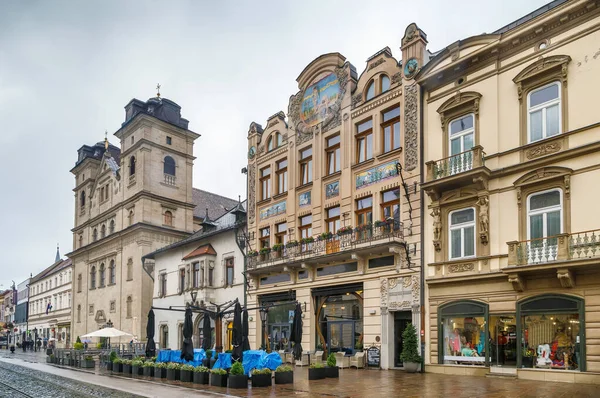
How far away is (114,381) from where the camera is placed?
70.0 feet

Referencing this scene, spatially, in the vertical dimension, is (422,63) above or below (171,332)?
above

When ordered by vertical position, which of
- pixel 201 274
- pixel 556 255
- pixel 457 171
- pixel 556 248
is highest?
pixel 457 171

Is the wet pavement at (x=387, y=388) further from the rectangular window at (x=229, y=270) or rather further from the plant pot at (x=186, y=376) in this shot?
the rectangular window at (x=229, y=270)

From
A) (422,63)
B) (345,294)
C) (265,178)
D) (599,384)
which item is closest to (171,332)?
(265,178)

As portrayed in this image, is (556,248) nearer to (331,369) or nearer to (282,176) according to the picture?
(331,369)

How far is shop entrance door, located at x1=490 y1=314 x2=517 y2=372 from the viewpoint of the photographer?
791 inches

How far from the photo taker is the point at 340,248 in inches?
1053

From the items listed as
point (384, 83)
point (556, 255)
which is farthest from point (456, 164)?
point (384, 83)

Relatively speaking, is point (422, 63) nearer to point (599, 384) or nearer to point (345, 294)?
point (345, 294)

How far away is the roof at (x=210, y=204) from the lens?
57.0 metres

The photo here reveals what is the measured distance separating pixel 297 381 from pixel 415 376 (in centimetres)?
443

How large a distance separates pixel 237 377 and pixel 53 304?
215 feet

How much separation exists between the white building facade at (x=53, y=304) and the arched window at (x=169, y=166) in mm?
22807

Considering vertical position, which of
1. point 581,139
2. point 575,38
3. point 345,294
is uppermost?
point 575,38
